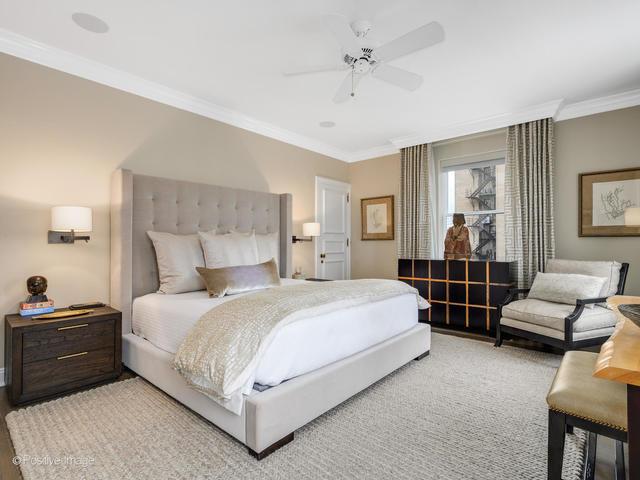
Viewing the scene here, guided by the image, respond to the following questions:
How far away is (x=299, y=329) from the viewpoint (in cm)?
200

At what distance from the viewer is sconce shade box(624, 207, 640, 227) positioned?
3.30m

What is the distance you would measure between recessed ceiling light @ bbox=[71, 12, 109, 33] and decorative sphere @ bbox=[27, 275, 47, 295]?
6.38 feet

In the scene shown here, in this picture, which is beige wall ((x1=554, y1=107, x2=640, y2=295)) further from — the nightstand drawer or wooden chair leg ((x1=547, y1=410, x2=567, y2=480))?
the nightstand drawer

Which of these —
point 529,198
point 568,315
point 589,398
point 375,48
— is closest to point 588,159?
point 529,198

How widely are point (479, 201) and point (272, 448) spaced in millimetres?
4274

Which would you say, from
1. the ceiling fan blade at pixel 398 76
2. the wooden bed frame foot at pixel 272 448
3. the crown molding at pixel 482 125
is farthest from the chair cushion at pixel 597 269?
the wooden bed frame foot at pixel 272 448

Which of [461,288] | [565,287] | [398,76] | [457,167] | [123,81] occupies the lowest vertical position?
[461,288]

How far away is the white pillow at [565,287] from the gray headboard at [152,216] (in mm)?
3252

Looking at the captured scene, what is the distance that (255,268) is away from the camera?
122 inches

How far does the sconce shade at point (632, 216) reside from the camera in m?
3.30

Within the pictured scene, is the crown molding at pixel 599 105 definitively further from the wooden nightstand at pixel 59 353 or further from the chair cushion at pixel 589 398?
the wooden nightstand at pixel 59 353

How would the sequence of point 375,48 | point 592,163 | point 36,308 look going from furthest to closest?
1. point 592,163
2. point 36,308
3. point 375,48

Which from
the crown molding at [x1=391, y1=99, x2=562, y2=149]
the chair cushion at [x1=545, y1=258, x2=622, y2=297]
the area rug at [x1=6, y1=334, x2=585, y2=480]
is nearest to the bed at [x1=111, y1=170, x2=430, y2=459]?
the area rug at [x1=6, y1=334, x2=585, y2=480]

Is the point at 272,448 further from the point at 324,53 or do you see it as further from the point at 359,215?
the point at 359,215
